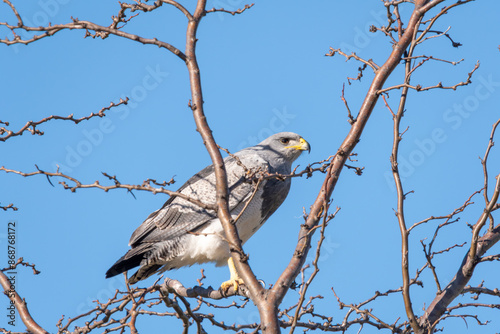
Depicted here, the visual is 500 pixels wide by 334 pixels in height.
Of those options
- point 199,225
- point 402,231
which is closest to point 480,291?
point 402,231

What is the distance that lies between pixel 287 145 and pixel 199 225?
172cm

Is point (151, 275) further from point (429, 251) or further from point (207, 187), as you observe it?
point (429, 251)

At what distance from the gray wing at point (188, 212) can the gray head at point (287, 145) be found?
0.71 meters

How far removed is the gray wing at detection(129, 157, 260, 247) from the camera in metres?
7.22

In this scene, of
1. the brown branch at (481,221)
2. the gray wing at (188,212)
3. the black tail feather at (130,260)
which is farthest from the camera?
the gray wing at (188,212)

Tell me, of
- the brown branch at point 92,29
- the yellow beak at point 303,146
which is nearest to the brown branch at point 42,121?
the brown branch at point 92,29

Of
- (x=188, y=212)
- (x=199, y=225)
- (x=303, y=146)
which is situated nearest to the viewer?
(x=199, y=225)

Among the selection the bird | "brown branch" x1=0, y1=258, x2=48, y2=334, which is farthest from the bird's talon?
"brown branch" x1=0, y1=258, x2=48, y2=334

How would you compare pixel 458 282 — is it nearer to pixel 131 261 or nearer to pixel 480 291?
pixel 480 291

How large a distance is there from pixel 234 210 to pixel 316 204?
2.36 meters

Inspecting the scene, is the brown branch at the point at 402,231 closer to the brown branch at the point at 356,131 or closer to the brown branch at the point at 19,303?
the brown branch at the point at 356,131

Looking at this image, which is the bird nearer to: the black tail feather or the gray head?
the black tail feather

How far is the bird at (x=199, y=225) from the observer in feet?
23.3

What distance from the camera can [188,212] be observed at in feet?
24.2
